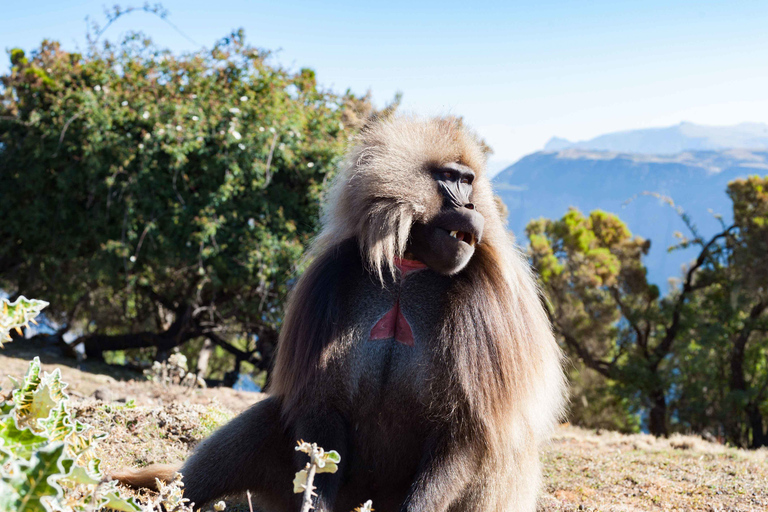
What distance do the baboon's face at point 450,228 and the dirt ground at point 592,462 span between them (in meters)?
1.89

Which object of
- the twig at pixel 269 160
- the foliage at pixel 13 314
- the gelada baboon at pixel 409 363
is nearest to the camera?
the foliage at pixel 13 314

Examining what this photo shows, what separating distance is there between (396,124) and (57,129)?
8.05 meters

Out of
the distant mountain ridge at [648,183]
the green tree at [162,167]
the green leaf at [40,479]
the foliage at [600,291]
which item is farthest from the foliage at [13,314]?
the distant mountain ridge at [648,183]

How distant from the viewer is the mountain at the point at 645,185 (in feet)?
336

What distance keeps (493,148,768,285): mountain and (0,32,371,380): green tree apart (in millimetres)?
73439

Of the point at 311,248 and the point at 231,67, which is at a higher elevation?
the point at 231,67

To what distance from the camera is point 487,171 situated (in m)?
3.55

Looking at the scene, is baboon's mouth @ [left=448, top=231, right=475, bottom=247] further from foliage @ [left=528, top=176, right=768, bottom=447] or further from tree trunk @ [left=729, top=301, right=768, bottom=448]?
tree trunk @ [left=729, top=301, right=768, bottom=448]

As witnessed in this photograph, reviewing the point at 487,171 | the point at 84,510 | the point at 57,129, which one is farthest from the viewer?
the point at 57,129

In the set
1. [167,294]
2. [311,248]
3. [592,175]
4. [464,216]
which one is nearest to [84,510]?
[464,216]

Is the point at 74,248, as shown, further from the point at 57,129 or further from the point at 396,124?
the point at 396,124

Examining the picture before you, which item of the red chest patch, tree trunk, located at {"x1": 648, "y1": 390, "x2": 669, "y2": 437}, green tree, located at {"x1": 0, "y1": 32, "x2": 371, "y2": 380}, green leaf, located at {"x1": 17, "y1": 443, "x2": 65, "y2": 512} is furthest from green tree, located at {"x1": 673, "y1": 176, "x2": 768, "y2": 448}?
green leaf, located at {"x1": 17, "y1": 443, "x2": 65, "y2": 512}

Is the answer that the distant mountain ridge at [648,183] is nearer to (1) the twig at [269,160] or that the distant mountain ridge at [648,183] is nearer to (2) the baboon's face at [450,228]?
(1) the twig at [269,160]

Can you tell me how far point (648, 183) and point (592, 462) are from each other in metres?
121
